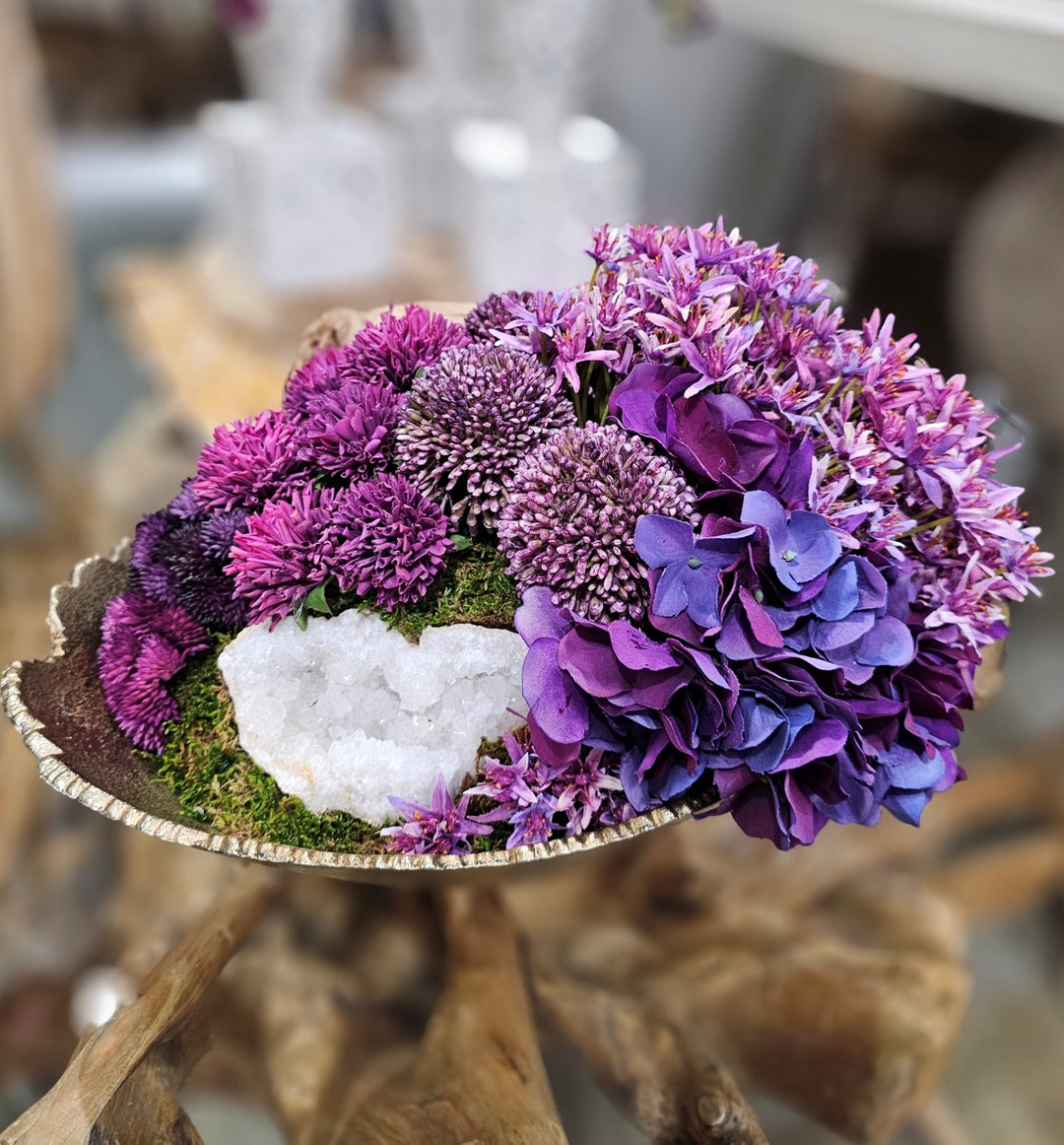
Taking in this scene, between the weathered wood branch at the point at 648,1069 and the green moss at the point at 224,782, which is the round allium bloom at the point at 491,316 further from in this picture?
the weathered wood branch at the point at 648,1069

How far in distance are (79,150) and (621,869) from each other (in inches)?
57.5

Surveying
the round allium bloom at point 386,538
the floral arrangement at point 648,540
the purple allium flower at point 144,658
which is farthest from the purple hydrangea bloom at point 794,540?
the purple allium flower at point 144,658

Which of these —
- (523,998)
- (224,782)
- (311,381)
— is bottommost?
(523,998)

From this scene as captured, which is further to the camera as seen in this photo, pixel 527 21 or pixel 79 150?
pixel 79 150

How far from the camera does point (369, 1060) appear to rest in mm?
430

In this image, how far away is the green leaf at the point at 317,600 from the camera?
33 centimetres

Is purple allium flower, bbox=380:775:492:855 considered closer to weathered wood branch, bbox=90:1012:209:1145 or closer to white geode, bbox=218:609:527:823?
white geode, bbox=218:609:527:823

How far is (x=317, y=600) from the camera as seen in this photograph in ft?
1.08

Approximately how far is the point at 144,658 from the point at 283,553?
2.9 inches

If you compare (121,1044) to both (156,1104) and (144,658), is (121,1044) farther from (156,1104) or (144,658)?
(144,658)

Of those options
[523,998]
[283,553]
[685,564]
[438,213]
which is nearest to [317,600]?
[283,553]

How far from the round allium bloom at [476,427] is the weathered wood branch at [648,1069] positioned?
0.25 metres

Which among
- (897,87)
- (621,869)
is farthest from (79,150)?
(621,869)

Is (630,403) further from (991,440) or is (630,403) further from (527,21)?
(527,21)
